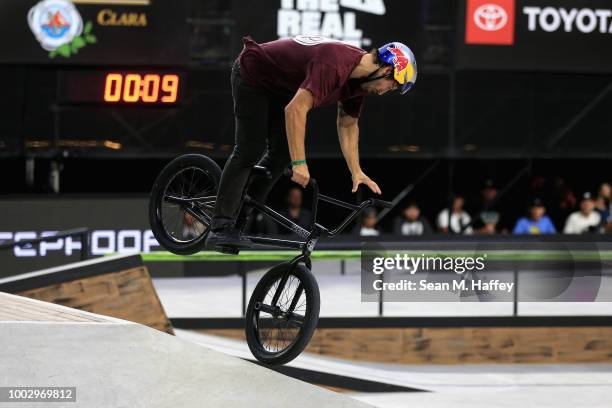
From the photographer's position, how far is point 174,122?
690 inches

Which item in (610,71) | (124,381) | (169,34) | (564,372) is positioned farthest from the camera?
(610,71)

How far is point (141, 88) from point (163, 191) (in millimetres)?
8489

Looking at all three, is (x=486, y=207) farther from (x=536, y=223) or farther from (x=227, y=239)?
(x=227, y=239)

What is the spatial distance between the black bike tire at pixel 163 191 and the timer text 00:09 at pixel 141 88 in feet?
27.6

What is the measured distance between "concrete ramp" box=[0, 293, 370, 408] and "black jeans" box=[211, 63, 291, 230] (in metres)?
1.26

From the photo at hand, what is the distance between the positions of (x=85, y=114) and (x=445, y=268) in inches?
217

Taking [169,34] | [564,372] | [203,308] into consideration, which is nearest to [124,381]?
[203,308]

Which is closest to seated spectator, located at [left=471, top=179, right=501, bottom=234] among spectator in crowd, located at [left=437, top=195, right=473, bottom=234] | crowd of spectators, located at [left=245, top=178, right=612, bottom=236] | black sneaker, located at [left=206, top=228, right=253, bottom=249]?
crowd of spectators, located at [left=245, top=178, right=612, bottom=236]

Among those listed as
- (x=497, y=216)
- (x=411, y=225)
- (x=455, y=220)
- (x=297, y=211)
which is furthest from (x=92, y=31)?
(x=497, y=216)

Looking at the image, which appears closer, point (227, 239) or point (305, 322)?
point (305, 322)

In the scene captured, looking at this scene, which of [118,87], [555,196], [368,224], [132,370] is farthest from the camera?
[555,196]

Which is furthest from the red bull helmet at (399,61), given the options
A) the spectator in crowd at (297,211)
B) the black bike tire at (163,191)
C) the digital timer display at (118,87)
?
the digital timer display at (118,87)

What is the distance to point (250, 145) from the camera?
7988mm

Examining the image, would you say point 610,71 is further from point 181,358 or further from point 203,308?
point 181,358
